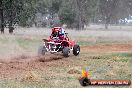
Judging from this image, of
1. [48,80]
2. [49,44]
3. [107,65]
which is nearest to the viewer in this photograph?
[48,80]

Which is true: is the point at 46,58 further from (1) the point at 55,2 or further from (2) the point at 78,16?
(1) the point at 55,2

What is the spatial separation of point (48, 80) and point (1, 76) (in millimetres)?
1911

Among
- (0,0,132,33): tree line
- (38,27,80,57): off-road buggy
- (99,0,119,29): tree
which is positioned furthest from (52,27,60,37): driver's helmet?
(99,0,119,29): tree

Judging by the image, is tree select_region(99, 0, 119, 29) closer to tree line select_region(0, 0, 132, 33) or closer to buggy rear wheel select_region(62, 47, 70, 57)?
tree line select_region(0, 0, 132, 33)

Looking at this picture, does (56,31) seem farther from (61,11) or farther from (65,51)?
(61,11)

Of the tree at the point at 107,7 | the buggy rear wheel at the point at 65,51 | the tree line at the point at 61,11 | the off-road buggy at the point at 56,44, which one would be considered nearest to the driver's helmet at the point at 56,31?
the off-road buggy at the point at 56,44

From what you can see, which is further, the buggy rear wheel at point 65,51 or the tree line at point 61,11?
the tree line at point 61,11

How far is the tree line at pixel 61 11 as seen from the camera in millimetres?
37719

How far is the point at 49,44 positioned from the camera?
2141 cm

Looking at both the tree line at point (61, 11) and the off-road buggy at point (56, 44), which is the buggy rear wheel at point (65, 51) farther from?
the tree line at point (61, 11)

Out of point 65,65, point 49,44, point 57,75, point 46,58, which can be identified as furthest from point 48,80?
point 49,44

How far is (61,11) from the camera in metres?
68.6

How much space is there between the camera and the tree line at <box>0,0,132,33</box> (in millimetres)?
37719

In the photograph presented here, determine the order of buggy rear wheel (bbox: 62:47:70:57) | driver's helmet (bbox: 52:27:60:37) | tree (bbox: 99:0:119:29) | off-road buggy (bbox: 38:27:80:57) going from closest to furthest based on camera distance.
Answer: buggy rear wheel (bbox: 62:47:70:57), off-road buggy (bbox: 38:27:80:57), driver's helmet (bbox: 52:27:60:37), tree (bbox: 99:0:119:29)
